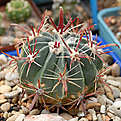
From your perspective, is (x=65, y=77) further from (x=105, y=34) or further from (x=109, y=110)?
(x=105, y=34)

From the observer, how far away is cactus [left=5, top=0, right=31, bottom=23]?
230cm

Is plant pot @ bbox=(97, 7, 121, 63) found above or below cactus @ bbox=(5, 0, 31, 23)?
below

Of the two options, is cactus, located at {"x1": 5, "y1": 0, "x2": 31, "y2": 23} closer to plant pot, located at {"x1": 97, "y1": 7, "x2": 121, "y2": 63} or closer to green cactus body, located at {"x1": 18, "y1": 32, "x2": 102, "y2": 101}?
plant pot, located at {"x1": 97, "y1": 7, "x2": 121, "y2": 63}

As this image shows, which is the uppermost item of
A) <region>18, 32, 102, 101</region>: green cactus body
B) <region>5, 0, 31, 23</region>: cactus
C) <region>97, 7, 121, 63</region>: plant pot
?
<region>5, 0, 31, 23</region>: cactus

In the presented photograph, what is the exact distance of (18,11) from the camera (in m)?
2.31

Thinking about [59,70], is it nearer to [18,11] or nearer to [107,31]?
[107,31]

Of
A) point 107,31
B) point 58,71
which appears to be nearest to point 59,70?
point 58,71

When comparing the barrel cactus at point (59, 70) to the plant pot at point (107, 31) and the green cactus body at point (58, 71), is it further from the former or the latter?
the plant pot at point (107, 31)

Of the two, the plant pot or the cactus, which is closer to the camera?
the plant pot

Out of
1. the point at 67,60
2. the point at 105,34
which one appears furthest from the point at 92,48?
the point at 105,34

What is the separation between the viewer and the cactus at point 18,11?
2301mm

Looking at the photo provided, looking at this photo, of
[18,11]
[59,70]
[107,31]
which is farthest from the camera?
[18,11]

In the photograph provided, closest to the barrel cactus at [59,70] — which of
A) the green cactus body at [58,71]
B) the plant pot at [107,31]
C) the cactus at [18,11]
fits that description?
the green cactus body at [58,71]

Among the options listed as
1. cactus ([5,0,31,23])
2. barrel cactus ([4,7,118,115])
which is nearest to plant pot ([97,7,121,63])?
barrel cactus ([4,7,118,115])
